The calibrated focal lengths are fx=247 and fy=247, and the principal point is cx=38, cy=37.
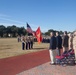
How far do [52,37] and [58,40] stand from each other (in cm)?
106

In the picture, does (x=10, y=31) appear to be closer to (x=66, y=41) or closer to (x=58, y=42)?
(x=66, y=41)

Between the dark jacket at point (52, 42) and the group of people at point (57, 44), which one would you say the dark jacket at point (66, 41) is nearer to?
the group of people at point (57, 44)

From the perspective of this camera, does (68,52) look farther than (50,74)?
Yes

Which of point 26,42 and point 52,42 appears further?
point 26,42

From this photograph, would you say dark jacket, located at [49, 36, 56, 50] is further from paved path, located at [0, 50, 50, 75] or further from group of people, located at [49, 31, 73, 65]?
paved path, located at [0, 50, 50, 75]

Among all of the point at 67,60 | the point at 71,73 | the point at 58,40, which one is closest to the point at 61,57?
the point at 67,60

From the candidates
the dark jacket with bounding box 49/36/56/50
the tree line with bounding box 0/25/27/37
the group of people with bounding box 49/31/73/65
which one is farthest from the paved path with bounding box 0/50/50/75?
the tree line with bounding box 0/25/27/37

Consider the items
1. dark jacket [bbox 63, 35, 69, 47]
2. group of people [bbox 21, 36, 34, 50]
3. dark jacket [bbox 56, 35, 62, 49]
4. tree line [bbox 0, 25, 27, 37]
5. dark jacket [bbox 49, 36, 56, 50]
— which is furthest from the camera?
tree line [bbox 0, 25, 27, 37]

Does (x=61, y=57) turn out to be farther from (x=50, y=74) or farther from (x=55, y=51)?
(x=50, y=74)

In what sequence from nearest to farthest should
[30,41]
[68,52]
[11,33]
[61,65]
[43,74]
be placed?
[43,74]
[61,65]
[68,52]
[30,41]
[11,33]

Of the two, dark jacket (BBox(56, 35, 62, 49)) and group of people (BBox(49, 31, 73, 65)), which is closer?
group of people (BBox(49, 31, 73, 65))

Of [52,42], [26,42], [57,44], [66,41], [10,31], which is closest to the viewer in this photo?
[52,42]

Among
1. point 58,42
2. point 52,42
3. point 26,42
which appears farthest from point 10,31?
point 52,42

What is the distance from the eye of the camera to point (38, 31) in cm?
2823
